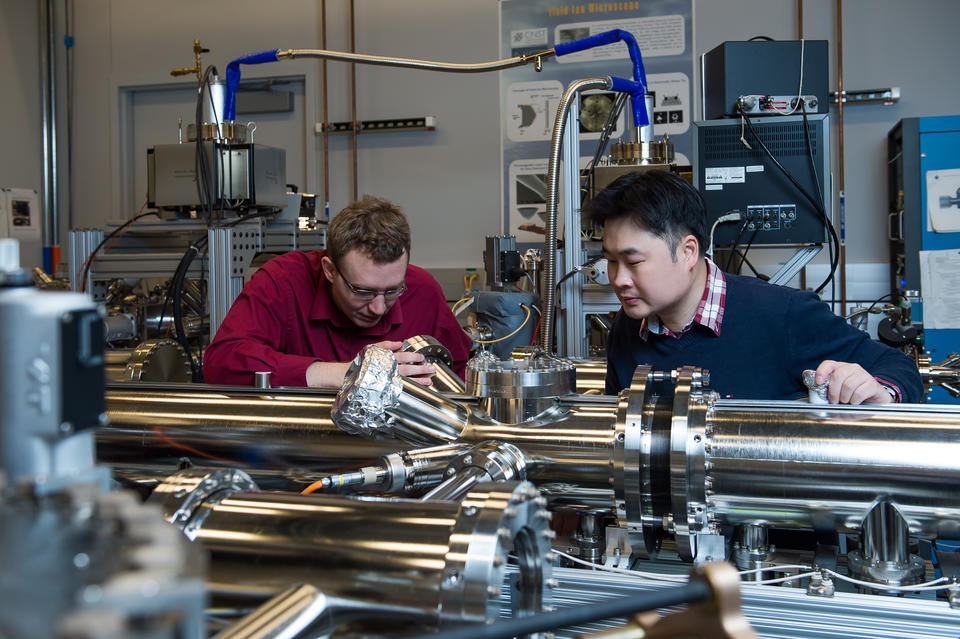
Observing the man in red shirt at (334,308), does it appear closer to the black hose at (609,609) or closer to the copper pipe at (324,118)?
the black hose at (609,609)

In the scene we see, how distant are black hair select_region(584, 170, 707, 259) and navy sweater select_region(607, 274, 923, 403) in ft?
0.51

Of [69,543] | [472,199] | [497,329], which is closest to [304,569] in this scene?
[69,543]

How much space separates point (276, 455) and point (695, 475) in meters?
0.46

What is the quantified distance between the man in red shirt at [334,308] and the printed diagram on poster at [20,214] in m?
2.93

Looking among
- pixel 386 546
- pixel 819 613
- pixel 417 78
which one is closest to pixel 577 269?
pixel 819 613

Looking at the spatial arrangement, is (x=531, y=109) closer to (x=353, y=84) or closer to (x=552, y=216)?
(x=353, y=84)

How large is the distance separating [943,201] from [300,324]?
2427 millimetres

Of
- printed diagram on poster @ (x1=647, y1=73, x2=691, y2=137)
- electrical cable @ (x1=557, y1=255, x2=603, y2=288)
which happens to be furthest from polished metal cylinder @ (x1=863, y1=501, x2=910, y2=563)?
printed diagram on poster @ (x1=647, y1=73, x2=691, y2=137)

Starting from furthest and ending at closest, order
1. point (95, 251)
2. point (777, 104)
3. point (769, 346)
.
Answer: point (777, 104), point (95, 251), point (769, 346)

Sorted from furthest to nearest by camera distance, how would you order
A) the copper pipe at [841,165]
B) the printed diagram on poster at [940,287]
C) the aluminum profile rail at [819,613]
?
1. the copper pipe at [841,165]
2. the printed diagram on poster at [940,287]
3. the aluminum profile rail at [819,613]

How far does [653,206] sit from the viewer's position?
4.69ft

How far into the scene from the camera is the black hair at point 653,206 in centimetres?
143

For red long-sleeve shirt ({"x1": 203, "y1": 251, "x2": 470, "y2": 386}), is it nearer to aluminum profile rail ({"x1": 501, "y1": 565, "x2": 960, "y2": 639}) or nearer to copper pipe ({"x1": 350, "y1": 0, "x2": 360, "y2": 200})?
aluminum profile rail ({"x1": 501, "y1": 565, "x2": 960, "y2": 639})

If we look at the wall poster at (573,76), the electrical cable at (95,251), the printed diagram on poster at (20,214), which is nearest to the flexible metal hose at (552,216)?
the electrical cable at (95,251)
